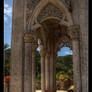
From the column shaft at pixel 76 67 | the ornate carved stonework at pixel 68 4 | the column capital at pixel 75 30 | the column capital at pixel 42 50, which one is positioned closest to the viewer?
the column shaft at pixel 76 67

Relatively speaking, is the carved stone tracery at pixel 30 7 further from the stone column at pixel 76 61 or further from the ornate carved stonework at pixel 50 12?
the stone column at pixel 76 61

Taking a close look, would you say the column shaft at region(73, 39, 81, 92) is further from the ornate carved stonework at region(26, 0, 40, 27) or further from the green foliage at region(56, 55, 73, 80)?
the green foliage at region(56, 55, 73, 80)

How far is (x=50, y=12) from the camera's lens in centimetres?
917

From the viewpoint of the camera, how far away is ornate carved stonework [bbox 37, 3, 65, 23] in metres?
9.05

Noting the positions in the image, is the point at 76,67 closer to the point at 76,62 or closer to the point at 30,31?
the point at 76,62

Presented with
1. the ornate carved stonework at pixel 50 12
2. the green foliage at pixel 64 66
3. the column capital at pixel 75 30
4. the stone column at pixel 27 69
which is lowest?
the green foliage at pixel 64 66

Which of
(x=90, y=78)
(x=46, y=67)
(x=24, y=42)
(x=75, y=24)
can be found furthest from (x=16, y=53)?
(x=90, y=78)

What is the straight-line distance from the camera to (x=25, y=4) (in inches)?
372

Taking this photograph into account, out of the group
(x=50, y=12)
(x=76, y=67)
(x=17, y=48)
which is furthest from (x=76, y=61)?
(x=17, y=48)

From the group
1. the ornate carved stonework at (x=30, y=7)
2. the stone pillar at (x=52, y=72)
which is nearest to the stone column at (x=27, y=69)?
the ornate carved stonework at (x=30, y=7)

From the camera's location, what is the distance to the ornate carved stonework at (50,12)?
356 inches

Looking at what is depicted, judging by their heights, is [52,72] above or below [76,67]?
below

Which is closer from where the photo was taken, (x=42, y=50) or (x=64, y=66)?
(x=42, y=50)

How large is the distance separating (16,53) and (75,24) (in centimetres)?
381
